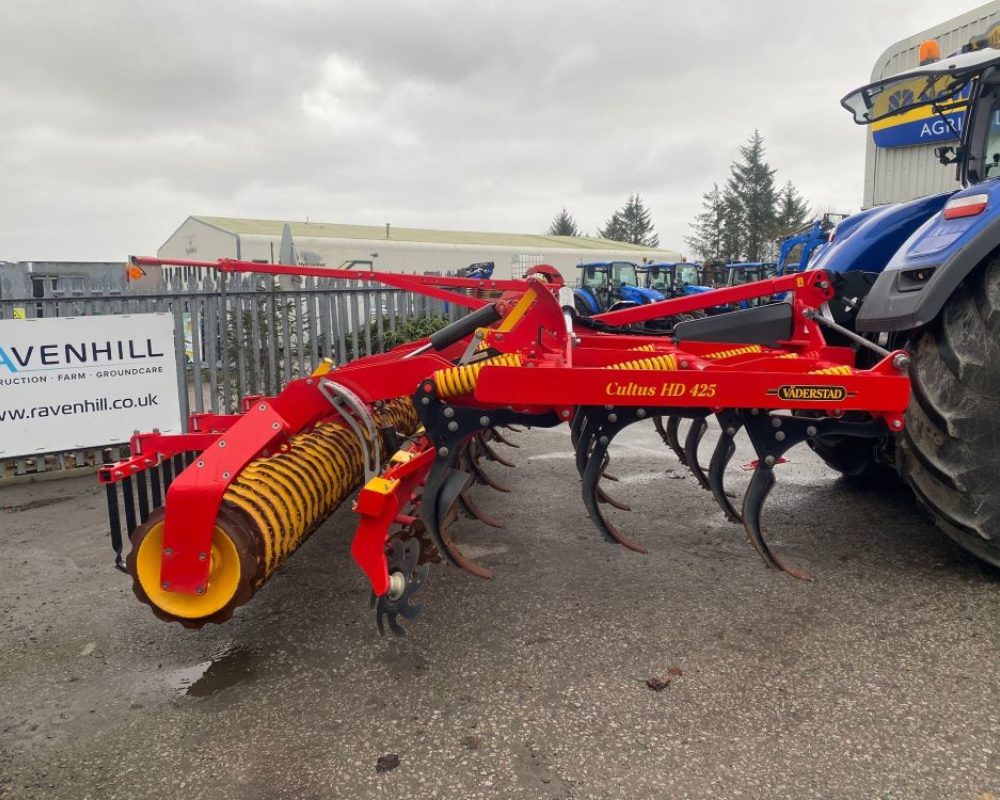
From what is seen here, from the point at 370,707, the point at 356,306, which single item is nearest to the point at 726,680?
the point at 370,707

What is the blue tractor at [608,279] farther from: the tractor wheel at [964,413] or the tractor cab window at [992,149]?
the tractor wheel at [964,413]

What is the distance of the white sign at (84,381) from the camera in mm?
5234

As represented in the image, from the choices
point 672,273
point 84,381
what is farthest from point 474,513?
point 672,273

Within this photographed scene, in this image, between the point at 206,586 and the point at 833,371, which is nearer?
the point at 206,586

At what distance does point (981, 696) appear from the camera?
226 centimetres

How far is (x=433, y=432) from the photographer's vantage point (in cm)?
272

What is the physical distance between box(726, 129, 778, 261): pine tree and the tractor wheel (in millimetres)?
45412

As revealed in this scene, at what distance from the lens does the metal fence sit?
18.4 feet

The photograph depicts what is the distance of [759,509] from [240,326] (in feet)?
15.6

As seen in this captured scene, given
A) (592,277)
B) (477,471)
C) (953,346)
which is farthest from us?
(592,277)

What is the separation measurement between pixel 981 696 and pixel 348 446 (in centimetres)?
255

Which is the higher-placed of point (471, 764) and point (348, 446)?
point (348, 446)

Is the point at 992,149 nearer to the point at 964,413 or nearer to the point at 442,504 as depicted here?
the point at 964,413

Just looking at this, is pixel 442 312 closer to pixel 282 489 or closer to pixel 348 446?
pixel 348 446
